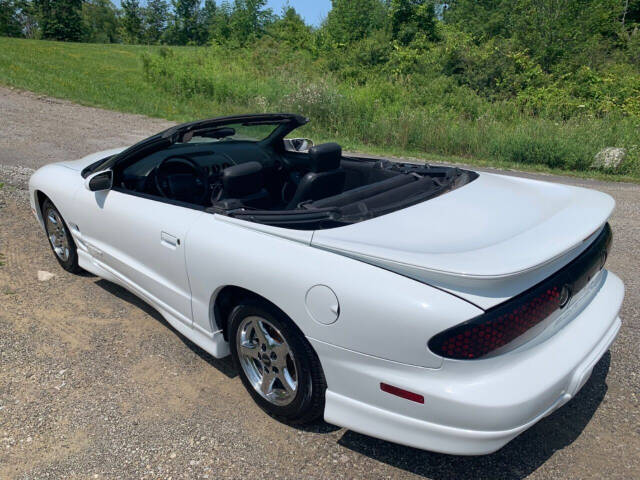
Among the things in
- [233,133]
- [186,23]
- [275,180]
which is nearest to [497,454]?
[275,180]

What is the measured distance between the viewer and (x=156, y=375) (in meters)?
3.13

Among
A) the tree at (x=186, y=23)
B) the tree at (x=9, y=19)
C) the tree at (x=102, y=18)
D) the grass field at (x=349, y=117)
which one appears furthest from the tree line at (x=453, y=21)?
the tree at (x=102, y=18)

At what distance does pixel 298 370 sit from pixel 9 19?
88.2m

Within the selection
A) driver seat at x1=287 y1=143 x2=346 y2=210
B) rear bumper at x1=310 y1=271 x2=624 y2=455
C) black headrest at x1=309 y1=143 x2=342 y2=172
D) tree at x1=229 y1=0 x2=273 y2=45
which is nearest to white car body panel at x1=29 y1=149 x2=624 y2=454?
rear bumper at x1=310 y1=271 x2=624 y2=455

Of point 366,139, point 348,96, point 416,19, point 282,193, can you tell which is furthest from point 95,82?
point 282,193

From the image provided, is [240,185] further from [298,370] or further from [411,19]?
[411,19]

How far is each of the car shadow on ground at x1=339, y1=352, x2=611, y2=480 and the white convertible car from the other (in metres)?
0.36

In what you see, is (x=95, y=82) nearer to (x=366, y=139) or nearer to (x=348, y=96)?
(x=348, y=96)

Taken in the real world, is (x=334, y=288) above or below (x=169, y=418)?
above

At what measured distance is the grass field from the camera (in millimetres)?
10398

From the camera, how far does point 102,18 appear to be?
9506 centimetres

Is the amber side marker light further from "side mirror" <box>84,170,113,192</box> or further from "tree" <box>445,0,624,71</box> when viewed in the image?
"tree" <box>445,0,624,71</box>

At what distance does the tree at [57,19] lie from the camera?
67062 millimetres

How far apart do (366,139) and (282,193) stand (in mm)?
9395
